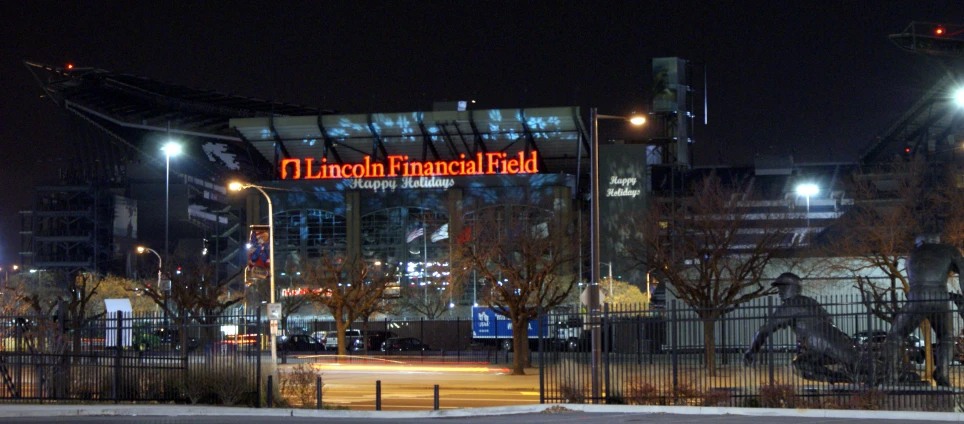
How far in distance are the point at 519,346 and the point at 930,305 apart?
23.3m

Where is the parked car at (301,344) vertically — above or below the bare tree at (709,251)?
below

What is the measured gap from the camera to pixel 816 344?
23.3 m

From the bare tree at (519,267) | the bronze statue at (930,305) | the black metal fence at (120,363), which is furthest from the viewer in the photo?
the bare tree at (519,267)

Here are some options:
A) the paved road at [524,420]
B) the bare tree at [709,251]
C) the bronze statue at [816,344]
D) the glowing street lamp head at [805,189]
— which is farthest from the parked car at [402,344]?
the glowing street lamp head at [805,189]

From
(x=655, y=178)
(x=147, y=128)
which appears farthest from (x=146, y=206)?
(x=655, y=178)

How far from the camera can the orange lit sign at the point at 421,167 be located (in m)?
92.9

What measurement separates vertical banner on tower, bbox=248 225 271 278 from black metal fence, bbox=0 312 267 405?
4.70 m

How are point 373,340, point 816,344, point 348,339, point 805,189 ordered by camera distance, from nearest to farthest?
point 816,344
point 373,340
point 348,339
point 805,189

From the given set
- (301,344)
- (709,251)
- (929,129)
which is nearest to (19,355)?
(709,251)

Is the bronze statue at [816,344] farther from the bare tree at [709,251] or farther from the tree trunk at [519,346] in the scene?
the tree trunk at [519,346]

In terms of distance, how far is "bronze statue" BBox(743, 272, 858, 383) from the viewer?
22.9 m

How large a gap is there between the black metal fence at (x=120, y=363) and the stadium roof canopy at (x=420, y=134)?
6612cm

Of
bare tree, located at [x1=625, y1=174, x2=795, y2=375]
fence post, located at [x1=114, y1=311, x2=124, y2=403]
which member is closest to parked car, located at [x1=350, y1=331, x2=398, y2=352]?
bare tree, located at [x1=625, y1=174, x2=795, y2=375]

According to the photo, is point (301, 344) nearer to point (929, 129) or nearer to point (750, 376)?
point (750, 376)
